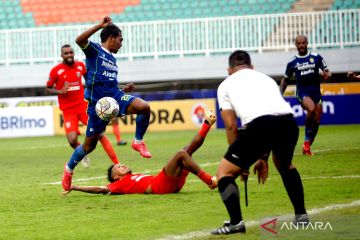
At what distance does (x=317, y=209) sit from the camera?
1019 centimetres

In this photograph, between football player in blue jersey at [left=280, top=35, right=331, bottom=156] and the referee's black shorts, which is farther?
football player in blue jersey at [left=280, top=35, right=331, bottom=156]

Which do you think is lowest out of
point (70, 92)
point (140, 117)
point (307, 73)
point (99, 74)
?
point (70, 92)

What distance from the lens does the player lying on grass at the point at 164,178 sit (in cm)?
1158

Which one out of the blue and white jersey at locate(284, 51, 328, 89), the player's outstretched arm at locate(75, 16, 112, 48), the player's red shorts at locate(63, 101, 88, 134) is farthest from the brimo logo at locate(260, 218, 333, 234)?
the blue and white jersey at locate(284, 51, 328, 89)

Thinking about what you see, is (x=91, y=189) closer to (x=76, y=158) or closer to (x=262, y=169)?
(x=76, y=158)

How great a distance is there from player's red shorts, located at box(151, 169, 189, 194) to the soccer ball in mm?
1452

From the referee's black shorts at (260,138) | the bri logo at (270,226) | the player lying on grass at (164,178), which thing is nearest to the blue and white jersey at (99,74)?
the player lying on grass at (164,178)

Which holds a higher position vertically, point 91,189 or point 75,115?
point 91,189

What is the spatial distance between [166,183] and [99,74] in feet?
7.49

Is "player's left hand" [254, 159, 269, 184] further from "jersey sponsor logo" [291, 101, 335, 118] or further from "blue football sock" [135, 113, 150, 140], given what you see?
"jersey sponsor logo" [291, 101, 335, 118]

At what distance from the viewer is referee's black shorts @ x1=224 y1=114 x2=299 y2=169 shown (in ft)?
28.0

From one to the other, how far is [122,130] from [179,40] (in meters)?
3.67

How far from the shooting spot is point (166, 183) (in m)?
12.0

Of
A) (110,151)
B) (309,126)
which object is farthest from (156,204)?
(309,126)
